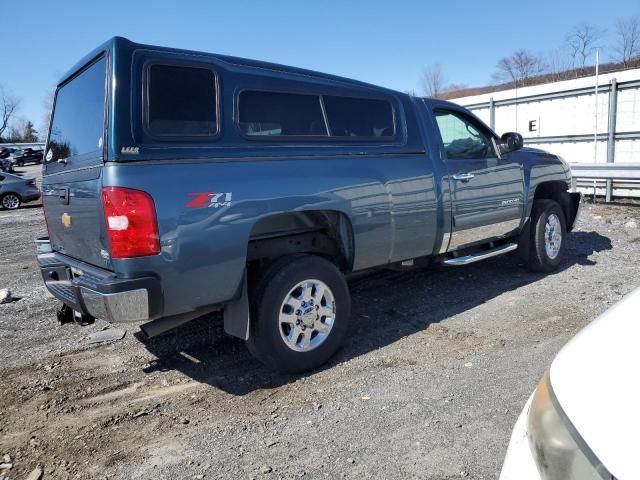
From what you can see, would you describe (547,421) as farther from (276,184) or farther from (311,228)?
(311,228)

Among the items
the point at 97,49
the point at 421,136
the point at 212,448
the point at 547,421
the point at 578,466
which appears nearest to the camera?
the point at 578,466

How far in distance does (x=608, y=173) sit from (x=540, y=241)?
19.7ft

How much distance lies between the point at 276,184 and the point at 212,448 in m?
1.71

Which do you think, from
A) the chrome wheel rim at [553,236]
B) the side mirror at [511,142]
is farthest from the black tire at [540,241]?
the side mirror at [511,142]

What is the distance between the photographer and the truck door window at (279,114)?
11.7ft

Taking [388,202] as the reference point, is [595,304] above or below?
below

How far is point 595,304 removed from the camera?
5.02 m

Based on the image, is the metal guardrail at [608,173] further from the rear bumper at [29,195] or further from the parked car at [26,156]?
the parked car at [26,156]

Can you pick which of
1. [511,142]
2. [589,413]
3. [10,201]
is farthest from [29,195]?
[589,413]

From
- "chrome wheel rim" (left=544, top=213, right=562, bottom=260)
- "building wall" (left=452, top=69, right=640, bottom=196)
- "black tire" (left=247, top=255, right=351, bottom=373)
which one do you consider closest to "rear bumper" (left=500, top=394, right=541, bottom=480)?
"black tire" (left=247, top=255, right=351, bottom=373)

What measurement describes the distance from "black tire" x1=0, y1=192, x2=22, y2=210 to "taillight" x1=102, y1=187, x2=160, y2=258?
1673 cm

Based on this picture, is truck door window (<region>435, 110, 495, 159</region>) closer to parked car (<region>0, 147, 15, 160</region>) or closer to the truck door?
the truck door

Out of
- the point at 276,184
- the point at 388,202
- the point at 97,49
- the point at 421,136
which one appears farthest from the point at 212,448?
the point at 421,136

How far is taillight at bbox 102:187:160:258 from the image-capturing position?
2932 millimetres
